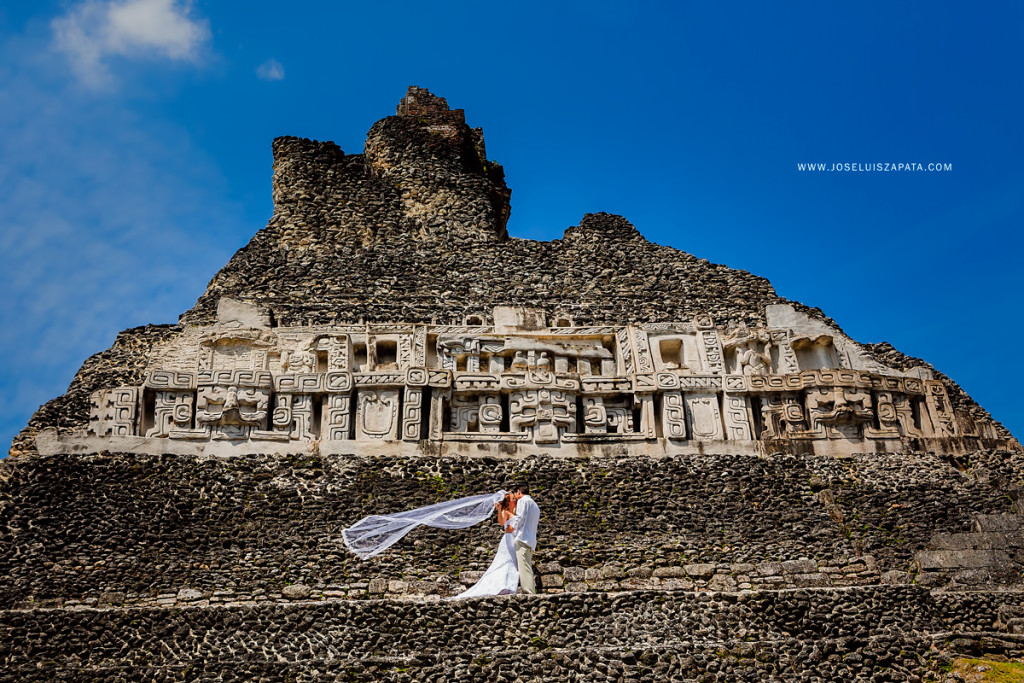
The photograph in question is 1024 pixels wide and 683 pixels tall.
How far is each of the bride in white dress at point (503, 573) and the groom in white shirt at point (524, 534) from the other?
0.25 ft

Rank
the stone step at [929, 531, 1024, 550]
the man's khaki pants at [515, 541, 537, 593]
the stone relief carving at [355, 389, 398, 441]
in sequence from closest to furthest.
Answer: the man's khaki pants at [515, 541, 537, 593] → the stone step at [929, 531, 1024, 550] → the stone relief carving at [355, 389, 398, 441]

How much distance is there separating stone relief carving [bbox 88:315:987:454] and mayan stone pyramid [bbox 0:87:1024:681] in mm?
43

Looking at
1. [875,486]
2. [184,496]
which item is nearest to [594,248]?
[875,486]

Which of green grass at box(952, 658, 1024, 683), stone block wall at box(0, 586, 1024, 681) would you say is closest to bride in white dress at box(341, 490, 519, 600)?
stone block wall at box(0, 586, 1024, 681)

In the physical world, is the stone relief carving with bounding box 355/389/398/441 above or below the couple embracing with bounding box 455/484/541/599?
above

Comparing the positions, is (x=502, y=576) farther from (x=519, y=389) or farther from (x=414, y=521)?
(x=519, y=389)

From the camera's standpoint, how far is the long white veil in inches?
462

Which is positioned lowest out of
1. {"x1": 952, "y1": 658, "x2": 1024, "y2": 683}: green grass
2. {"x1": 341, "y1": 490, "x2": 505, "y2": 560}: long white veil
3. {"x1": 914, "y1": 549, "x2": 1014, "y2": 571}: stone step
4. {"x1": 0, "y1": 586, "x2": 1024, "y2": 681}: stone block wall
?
{"x1": 952, "y1": 658, "x2": 1024, "y2": 683}: green grass

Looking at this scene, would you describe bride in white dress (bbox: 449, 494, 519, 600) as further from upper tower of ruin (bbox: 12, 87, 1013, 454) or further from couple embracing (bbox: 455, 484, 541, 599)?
upper tower of ruin (bbox: 12, 87, 1013, 454)

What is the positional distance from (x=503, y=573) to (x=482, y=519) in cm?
99

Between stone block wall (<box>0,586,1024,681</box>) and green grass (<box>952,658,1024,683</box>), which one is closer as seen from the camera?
stone block wall (<box>0,586,1024,681</box>)

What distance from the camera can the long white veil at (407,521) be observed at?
1173 centimetres

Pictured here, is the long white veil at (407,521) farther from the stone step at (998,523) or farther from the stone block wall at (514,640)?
the stone step at (998,523)

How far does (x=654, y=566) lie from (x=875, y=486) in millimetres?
3609
